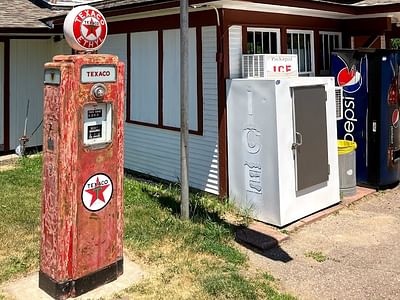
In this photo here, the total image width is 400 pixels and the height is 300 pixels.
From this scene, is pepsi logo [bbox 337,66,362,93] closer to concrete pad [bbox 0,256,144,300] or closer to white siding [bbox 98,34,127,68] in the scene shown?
white siding [bbox 98,34,127,68]

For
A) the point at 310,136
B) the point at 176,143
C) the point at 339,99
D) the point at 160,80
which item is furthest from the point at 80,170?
→ the point at 339,99

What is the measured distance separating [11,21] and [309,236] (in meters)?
7.66

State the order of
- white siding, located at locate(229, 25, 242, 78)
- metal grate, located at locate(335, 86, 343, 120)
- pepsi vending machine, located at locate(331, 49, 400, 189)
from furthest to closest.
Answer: metal grate, located at locate(335, 86, 343, 120) → pepsi vending machine, located at locate(331, 49, 400, 189) → white siding, located at locate(229, 25, 242, 78)

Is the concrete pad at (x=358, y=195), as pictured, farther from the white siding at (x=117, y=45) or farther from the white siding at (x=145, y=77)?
the white siding at (x=117, y=45)

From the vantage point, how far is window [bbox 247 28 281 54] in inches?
259

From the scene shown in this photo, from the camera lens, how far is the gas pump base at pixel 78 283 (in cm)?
365

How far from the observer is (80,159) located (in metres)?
3.61

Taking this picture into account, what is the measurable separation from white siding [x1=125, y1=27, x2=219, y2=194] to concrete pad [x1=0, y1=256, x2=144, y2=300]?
2.67 m

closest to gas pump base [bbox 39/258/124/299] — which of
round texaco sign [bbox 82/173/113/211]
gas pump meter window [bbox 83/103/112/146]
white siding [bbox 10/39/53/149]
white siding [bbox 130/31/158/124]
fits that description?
round texaco sign [bbox 82/173/113/211]

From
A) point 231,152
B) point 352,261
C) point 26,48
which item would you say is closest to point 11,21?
point 26,48

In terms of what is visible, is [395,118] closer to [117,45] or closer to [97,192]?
[117,45]

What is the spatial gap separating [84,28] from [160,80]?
3.90 meters

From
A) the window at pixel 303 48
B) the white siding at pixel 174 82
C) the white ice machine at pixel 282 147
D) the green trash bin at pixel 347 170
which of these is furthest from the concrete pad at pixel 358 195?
the white siding at pixel 174 82

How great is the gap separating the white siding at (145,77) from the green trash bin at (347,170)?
10.2ft
